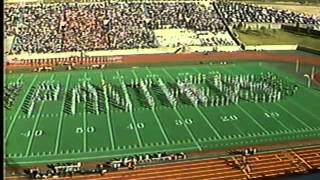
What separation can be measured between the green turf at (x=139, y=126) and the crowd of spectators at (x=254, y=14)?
376 mm

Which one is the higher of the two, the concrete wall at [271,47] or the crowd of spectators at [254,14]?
the crowd of spectators at [254,14]

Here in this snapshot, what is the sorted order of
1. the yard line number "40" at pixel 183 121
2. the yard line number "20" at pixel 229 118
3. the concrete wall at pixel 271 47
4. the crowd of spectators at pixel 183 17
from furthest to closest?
the concrete wall at pixel 271 47, the crowd of spectators at pixel 183 17, the yard line number "20" at pixel 229 118, the yard line number "40" at pixel 183 121

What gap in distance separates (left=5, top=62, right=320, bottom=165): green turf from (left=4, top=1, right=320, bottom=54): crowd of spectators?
0.85 ft

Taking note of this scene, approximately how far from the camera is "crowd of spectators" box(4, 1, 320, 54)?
3.62 m

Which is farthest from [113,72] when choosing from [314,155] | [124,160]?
[314,155]

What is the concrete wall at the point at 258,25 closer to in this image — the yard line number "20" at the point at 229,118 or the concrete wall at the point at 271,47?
the concrete wall at the point at 271,47

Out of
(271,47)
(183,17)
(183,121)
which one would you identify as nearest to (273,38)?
(271,47)

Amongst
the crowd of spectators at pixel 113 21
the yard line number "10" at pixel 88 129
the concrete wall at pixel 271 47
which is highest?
the crowd of spectators at pixel 113 21

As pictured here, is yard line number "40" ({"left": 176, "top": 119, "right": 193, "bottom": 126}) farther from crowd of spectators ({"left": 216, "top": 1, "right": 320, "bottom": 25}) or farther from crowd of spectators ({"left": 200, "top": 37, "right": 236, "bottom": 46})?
crowd of spectators ({"left": 216, "top": 1, "right": 320, "bottom": 25})

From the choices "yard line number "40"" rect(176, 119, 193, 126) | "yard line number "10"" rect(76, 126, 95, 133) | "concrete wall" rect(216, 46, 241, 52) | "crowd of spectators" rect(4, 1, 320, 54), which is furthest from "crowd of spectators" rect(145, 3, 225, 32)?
"yard line number "10"" rect(76, 126, 95, 133)

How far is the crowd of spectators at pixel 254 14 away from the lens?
181 inches

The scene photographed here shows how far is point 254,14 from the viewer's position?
4684 mm

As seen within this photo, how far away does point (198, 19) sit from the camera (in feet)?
15.0

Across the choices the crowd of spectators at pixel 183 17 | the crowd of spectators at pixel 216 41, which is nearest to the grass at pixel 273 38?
the crowd of spectators at pixel 216 41
